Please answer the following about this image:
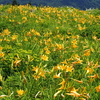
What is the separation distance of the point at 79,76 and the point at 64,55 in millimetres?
1072

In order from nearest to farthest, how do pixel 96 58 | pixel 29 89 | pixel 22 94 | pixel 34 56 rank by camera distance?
1. pixel 22 94
2. pixel 29 89
3. pixel 34 56
4. pixel 96 58

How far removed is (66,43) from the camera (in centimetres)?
531

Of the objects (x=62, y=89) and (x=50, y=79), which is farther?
(x=50, y=79)

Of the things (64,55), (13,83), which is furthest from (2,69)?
(64,55)

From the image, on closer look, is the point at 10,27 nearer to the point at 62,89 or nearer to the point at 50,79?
the point at 50,79

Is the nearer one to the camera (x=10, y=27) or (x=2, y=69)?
(x=2, y=69)

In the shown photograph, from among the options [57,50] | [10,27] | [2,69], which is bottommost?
[2,69]

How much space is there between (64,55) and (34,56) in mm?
958

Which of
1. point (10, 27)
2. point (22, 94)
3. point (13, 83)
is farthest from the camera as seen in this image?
point (10, 27)

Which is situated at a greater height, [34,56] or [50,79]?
[34,56]

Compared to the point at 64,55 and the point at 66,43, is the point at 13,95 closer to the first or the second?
the point at 64,55

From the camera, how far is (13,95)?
2734 millimetres

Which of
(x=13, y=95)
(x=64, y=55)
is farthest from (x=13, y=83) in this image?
(x=64, y=55)

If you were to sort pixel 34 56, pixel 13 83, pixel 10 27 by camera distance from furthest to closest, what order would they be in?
pixel 10 27, pixel 34 56, pixel 13 83
